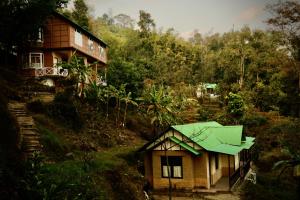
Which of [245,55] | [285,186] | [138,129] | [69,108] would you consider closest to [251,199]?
[285,186]

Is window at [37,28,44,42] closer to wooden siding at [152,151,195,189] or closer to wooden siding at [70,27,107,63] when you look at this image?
wooden siding at [70,27,107,63]

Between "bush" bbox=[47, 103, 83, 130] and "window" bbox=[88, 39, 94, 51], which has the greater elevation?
"window" bbox=[88, 39, 94, 51]

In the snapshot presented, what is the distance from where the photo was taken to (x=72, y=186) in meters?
14.6

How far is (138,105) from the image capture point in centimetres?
4234

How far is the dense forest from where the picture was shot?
54.6 ft

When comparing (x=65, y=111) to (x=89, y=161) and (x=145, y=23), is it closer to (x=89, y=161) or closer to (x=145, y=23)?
(x=89, y=161)

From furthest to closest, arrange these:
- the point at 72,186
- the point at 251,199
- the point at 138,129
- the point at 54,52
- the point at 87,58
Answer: the point at 87,58, the point at 138,129, the point at 54,52, the point at 251,199, the point at 72,186

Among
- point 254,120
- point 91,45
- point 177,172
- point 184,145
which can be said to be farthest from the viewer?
point 254,120

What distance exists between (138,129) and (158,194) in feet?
49.1

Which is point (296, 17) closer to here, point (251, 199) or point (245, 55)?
point (251, 199)

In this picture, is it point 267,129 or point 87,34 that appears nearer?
point 87,34

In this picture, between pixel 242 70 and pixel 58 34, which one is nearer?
pixel 58 34

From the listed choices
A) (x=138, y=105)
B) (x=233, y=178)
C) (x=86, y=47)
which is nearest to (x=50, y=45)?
(x=86, y=47)

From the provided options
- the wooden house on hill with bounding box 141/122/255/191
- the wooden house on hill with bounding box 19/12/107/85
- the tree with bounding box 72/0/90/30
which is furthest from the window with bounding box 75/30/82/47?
the wooden house on hill with bounding box 141/122/255/191
